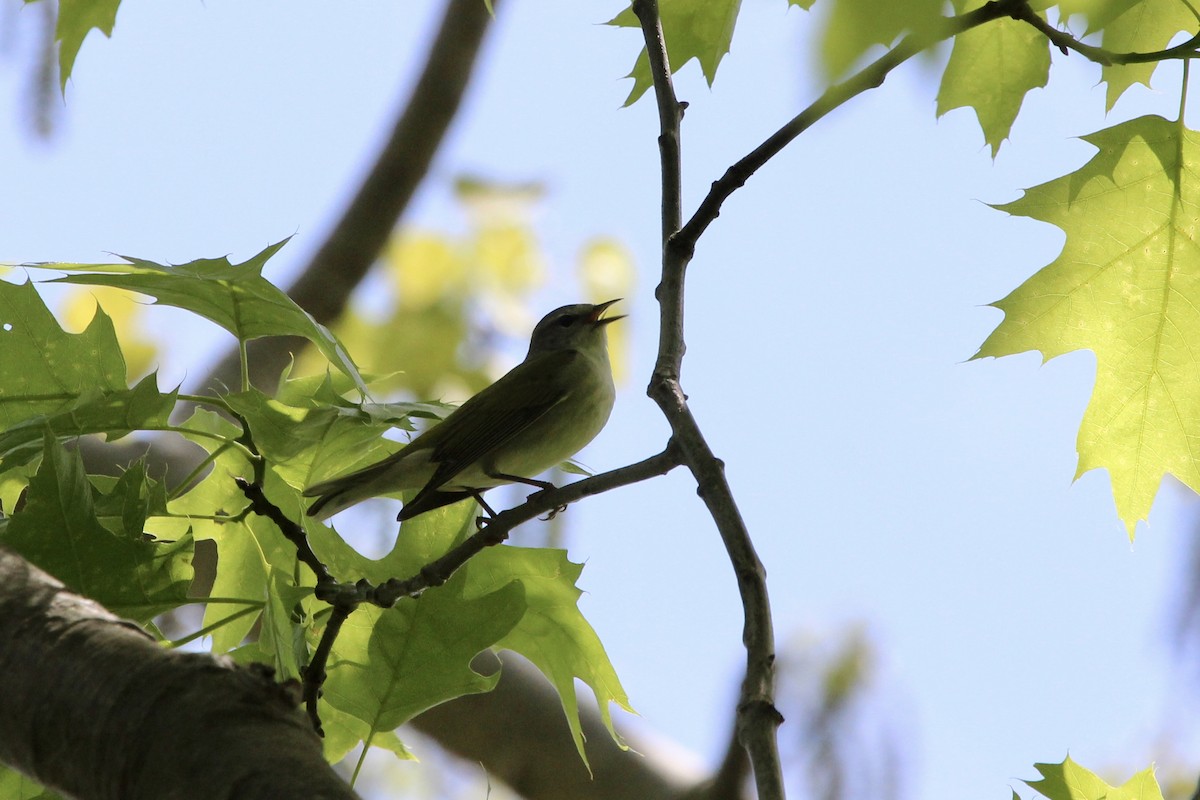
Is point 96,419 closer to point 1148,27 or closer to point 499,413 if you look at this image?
point 499,413

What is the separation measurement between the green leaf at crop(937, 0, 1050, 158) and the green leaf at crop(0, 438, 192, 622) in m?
2.22

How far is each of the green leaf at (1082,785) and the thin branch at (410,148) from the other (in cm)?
398

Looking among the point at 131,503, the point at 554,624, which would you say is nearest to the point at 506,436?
the point at 554,624

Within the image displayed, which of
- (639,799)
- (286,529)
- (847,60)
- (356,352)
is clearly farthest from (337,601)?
(356,352)

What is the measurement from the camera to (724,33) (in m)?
2.92

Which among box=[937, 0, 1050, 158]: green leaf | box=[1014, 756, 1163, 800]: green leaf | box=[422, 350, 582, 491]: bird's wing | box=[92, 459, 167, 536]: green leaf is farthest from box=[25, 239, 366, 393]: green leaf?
box=[937, 0, 1050, 158]: green leaf

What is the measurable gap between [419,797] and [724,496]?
662cm

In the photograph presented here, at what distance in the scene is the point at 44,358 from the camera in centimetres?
249

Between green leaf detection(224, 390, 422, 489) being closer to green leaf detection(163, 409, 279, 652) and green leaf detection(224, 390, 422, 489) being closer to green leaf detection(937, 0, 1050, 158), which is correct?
green leaf detection(163, 409, 279, 652)

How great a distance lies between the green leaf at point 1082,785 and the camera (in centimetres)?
233

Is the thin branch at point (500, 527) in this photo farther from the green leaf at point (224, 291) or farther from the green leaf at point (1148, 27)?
the green leaf at point (1148, 27)

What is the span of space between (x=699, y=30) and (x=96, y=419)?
175 centimetres

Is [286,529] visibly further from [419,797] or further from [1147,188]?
[419,797]

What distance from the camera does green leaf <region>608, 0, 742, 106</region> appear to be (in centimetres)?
292
